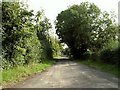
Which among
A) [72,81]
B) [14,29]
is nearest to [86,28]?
[14,29]

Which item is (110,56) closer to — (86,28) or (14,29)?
(14,29)

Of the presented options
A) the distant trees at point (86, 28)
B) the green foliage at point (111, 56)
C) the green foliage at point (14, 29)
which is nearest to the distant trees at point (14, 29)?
the green foliage at point (14, 29)

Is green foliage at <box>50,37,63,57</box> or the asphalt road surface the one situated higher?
green foliage at <box>50,37,63,57</box>

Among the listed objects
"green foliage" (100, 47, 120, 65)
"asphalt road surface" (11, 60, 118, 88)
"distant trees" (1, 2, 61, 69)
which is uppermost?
"distant trees" (1, 2, 61, 69)

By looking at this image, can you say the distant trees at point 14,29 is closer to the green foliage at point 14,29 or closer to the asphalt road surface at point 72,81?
the green foliage at point 14,29

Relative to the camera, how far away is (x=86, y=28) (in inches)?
2532

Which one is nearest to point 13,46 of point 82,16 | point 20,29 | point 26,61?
point 20,29

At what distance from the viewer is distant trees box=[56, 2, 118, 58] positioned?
213 ft

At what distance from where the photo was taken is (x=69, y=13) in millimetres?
72250

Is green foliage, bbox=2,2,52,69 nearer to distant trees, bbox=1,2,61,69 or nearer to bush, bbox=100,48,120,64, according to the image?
distant trees, bbox=1,2,61,69

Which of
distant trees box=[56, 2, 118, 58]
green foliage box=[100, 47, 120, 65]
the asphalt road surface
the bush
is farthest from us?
distant trees box=[56, 2, 118, 58]

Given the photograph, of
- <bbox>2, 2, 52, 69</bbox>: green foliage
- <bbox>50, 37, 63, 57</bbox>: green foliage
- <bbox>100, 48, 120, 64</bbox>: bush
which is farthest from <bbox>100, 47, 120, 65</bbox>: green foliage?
<bbox>50, 37, 63, 57</bbox>: green foliage

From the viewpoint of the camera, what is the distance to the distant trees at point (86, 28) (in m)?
64.9

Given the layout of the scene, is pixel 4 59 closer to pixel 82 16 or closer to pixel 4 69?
pixel 4 69
